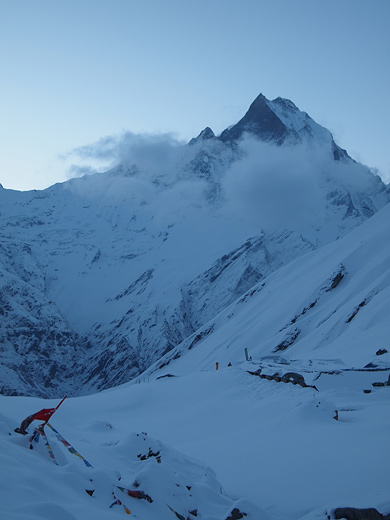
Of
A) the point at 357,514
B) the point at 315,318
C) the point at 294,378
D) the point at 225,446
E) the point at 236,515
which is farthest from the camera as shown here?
the point at 315,318

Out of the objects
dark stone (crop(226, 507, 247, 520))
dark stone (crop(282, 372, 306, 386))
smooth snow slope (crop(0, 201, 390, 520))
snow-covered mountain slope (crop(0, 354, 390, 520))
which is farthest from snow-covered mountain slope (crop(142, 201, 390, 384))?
dark stone (crop(226, 507, 247, 520))

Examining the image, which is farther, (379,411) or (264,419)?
(264,419)

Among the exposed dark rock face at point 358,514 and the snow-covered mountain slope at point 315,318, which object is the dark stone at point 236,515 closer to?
the exposed dark rock face at point 358,514

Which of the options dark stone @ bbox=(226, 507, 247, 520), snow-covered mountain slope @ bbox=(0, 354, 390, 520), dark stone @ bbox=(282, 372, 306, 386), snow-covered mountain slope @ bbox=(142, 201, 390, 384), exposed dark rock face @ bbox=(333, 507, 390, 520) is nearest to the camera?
snow-covered mountain slope @ bbox=(0, 354, 390, 520)

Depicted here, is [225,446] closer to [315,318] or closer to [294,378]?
[294,378]

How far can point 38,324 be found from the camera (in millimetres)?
160375

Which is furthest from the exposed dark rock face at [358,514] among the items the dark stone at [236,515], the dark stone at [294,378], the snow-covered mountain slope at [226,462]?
the dark stone at [294,378]

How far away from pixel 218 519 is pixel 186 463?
7.20 feet

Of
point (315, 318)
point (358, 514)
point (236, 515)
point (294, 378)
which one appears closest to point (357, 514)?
point (358, 514)

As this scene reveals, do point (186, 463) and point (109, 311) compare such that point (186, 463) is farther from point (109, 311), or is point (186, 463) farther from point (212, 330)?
point (109, 311)

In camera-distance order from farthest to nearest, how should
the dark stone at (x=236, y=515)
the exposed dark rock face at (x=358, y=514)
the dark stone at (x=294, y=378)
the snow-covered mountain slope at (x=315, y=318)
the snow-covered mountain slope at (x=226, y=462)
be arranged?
the snow-covered mountain slope at (x=315, y=318)
the dark stone at (x=294, y=378)
the dark stone at (x=236, y=515)
the exposed dark rock face at (x=358, y=514)
the snow-covered mountain slope at (x=226, y=462)

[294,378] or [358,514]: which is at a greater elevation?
[358,514]

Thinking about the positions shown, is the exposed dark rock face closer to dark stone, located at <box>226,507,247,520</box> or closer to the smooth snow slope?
the smooth snow slope

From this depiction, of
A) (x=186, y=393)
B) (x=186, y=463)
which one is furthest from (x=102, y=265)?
(x=186, y=463)
